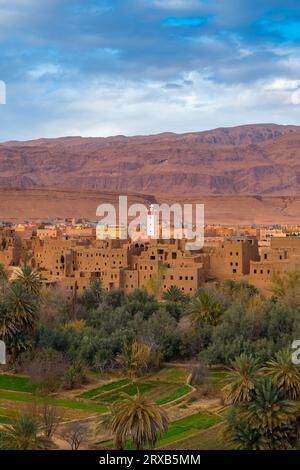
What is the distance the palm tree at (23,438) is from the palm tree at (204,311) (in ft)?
48.0

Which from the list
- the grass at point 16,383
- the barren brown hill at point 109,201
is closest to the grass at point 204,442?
the grass at point 16,383

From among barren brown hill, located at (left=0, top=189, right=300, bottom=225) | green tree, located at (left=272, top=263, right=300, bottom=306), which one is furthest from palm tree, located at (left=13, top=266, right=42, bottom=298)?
barren brown hill, located at (left=0, top=189, right=300, bottom=225)

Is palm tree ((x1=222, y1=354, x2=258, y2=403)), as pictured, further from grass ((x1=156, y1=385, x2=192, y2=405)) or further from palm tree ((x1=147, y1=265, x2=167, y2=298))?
palm tree ((x1=147, y1=265, x2=167, y2=298))

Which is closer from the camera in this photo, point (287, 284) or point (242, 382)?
point (242, 382)

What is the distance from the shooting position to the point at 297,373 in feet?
68.7

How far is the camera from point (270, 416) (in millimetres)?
19250

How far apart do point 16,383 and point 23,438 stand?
33.2 feet

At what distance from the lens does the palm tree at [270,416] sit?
1916 cm

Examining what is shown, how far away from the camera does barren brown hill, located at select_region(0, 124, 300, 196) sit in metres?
153

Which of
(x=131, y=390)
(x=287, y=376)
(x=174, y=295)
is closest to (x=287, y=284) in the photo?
(x=174, y=295)

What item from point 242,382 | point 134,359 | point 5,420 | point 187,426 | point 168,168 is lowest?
point 187,426

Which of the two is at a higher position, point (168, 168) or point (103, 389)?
point (168, 168)

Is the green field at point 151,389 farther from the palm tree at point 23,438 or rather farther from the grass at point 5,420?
the palm tree at point 23,438

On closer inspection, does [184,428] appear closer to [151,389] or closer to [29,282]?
[151,389]
